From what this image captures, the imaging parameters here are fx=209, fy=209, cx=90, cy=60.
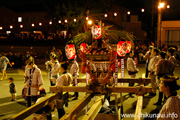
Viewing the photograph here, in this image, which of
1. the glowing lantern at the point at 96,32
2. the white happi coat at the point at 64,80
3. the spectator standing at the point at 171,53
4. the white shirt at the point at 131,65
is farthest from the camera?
the white shirt at the point at 131,65

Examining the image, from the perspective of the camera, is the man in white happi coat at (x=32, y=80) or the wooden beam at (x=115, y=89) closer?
the wooden beam at (x=115, y=89)

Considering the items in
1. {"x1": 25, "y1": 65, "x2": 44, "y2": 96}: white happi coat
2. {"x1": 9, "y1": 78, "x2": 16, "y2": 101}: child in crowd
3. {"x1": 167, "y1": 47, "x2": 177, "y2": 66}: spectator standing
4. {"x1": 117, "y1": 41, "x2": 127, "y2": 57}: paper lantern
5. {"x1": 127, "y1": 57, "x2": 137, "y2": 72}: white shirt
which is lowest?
{"x1": 9, "y1": 78, "x2": 16, "y2": 101}: child in crowd

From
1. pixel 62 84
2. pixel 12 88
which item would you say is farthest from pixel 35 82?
pixel 12 88

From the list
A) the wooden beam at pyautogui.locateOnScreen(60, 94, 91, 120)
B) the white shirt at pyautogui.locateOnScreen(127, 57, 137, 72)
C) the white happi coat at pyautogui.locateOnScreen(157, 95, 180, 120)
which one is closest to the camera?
the white happi coat at pyautogui.locateOnScreen(157, 95, 180, 120)

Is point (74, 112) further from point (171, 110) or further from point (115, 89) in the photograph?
point (171, 110)

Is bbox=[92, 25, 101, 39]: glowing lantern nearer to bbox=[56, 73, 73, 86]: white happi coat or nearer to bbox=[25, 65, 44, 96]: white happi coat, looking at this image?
bbox=[56, 73, 73, 86]: white happi coat

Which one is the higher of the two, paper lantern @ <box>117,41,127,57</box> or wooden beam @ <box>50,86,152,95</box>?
paper lantern @ <box>117,41,127,57</box>

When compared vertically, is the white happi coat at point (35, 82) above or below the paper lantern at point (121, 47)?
below

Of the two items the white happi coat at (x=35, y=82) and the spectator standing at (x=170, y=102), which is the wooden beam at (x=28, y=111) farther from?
the white happi coat at (x=35, y=82)

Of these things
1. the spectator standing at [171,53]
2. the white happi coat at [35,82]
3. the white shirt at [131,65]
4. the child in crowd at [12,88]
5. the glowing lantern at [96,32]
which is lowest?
the child in crowd at [12,88]

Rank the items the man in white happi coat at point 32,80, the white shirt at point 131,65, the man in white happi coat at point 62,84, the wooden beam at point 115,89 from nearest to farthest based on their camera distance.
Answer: the wooden beam at point 115,89
the man in white happi coat at point 62,84
the man in white happi coat at point 32,80
the white shirt at point 131,65

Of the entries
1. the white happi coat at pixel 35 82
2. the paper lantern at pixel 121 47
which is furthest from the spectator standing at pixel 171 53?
the white happi coat at pixel 35 82

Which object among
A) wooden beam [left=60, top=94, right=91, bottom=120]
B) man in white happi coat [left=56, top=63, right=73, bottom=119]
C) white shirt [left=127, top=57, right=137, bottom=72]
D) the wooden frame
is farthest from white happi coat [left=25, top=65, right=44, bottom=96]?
white shirt [left=127, top=57, right=137, bottom=72]

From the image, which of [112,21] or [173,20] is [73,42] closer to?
[173,20]
